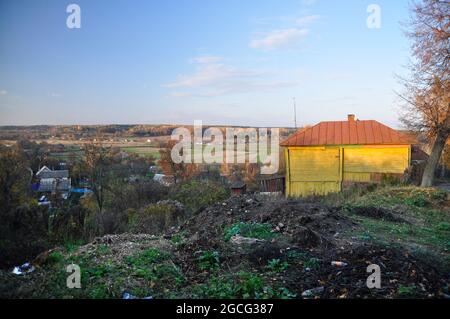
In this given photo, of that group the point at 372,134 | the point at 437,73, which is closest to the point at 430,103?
the point at 437,73

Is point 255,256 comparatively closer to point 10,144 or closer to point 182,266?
point 182,266

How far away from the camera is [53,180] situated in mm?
23109

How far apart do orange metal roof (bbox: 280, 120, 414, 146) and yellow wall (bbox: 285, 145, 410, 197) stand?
36 cm

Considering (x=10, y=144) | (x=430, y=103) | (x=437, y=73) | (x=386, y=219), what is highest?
(x=437, y=73)

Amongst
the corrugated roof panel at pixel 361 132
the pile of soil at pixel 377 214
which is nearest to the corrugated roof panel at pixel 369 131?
the corrugated roof panel at pixel 361 132

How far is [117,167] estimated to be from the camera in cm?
2838

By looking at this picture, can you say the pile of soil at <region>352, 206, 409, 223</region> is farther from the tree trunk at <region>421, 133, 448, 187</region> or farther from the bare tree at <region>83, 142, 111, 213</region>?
the bare tree at <region>83, 142, 111, 213</region>

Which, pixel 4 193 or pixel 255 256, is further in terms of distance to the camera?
pixel 4 193

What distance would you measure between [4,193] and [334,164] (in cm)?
1791

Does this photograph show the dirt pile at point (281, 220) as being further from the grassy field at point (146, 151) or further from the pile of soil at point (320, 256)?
the grassy field at point (146, 151)

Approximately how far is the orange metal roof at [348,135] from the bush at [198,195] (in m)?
6.35

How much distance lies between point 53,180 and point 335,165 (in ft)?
60.6

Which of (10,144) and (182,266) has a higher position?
(10,144)

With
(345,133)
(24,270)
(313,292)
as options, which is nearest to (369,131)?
(345,133)
